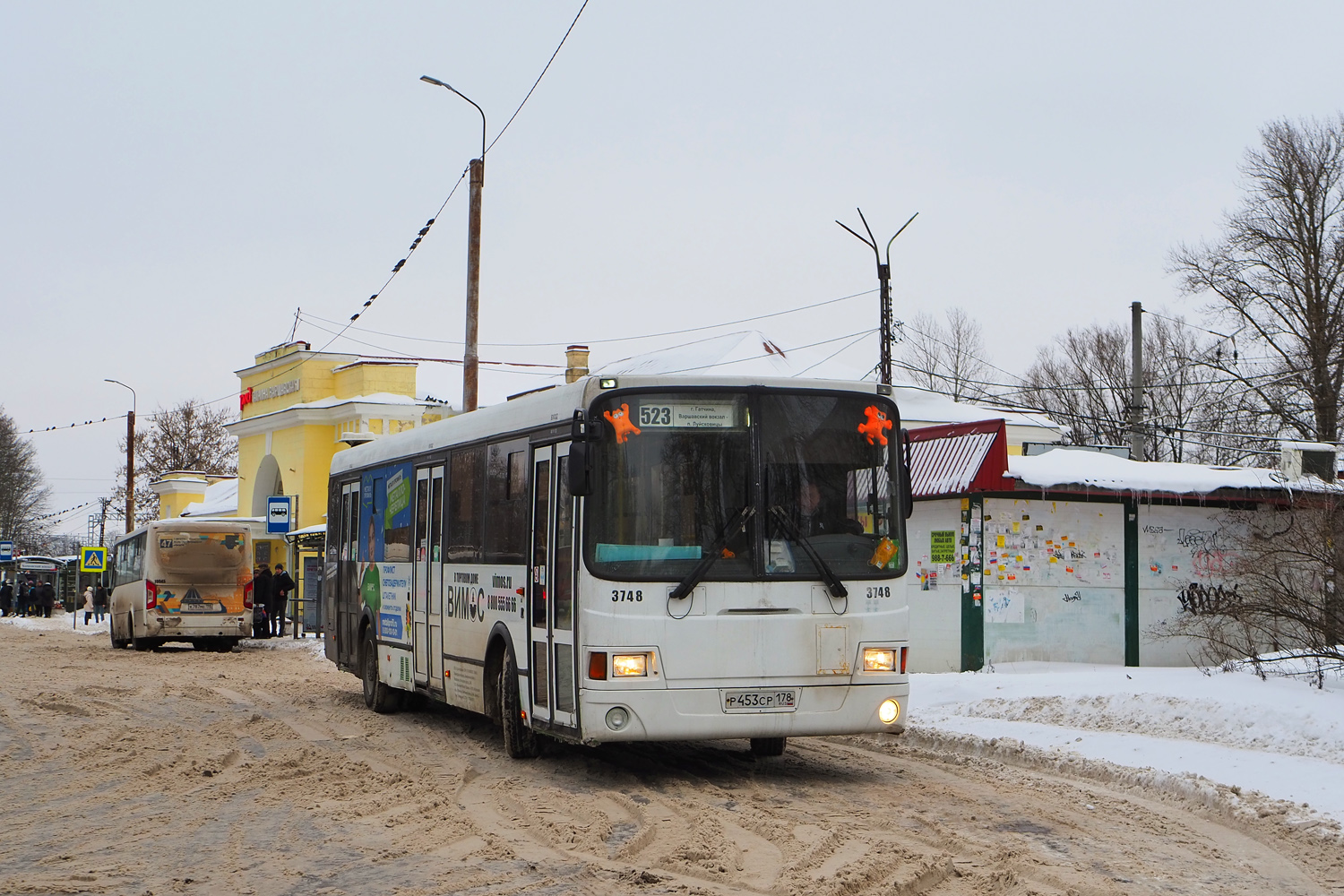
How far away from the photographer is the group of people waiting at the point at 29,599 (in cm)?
6272

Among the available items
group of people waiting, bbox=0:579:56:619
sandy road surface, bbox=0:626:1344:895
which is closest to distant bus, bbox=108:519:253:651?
sandy road surface, bbox=0:626:1344:895

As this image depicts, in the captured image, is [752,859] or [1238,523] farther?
[1238,523]

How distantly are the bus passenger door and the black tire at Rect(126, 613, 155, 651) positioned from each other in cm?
1884

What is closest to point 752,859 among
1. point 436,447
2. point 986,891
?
point 986,891

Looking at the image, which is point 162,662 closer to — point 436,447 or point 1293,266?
point 436,447

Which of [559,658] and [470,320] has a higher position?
[470,320]

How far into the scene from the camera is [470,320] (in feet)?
80.3

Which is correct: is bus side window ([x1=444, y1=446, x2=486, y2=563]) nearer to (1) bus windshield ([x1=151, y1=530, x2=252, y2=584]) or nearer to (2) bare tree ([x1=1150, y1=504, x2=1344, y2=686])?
(2) bare tree ([x1=1150, y1=504, x2=1344, y2=686])

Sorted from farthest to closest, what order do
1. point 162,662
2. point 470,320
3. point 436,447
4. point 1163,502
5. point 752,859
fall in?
1. point 162,662
2. point 470,320
3. point 1163,502
4. point 436,447
5. point 752,859

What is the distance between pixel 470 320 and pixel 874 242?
870 cm

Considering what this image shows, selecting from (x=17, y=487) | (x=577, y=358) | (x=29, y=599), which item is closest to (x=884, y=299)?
(x=577, y=358)

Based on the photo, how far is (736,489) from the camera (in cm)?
1045

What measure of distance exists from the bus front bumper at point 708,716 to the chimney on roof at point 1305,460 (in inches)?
471

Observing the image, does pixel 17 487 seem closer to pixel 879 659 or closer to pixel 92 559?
pixel 92 559
